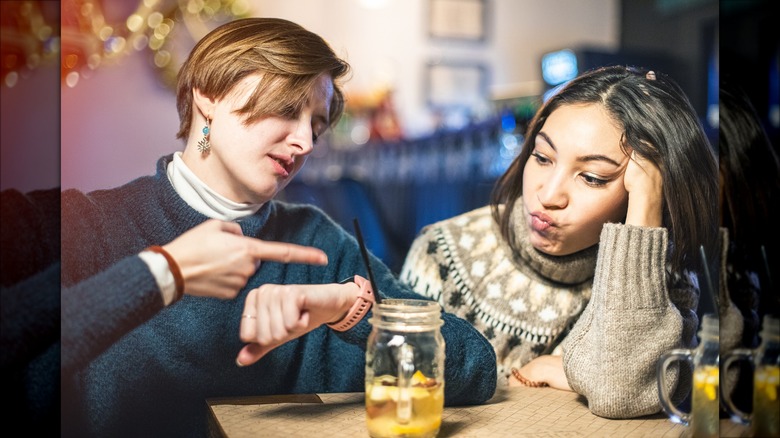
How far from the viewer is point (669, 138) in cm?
139

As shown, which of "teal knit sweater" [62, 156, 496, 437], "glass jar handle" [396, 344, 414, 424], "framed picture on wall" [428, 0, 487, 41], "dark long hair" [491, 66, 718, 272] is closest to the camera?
"glass jar handle" [396, 344, 414, 424]

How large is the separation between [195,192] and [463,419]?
0.63m

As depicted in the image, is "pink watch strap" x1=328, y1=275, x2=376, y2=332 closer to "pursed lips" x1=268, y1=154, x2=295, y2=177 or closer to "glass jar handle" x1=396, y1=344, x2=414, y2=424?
"glass jar handle" x1=396, y1=344, x2=414, y2=424

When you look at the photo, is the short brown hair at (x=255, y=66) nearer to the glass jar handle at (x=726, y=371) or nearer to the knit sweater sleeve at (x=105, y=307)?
the knit sweater sleeve at (x=105, y=307)

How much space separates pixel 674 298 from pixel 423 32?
2.50 ft

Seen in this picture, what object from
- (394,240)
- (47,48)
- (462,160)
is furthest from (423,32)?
(47,48)

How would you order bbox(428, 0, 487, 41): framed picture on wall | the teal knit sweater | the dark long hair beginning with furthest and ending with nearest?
bbox(428, 0, 487, 41): framed picture on wall, the dark long hair, the teal knit sweater

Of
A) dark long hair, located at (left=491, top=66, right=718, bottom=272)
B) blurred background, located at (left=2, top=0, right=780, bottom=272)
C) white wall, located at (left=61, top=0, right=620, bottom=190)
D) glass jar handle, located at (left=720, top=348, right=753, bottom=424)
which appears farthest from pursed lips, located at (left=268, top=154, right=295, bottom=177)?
glass jar handle, located at (left=720, top=348, right=753, bottom=424)

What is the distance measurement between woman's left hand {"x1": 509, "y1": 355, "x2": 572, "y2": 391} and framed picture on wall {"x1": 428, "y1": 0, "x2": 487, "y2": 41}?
72 centimetres

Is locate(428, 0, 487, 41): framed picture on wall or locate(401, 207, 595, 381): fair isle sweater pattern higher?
locate(428, 0, 487, 41): framed picture on wall

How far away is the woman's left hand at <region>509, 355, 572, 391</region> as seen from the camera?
140 cm

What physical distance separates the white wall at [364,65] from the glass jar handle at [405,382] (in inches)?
21.2

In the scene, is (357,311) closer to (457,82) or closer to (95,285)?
(95,285)

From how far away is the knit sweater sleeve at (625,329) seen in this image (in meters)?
1.28
